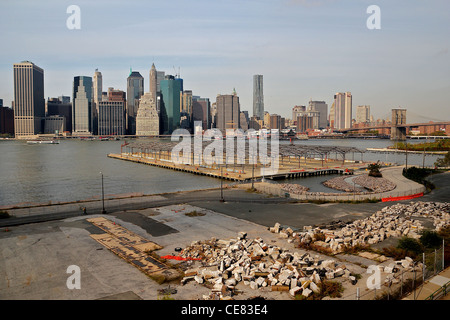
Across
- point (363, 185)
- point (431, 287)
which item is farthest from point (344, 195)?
point (431, 287)

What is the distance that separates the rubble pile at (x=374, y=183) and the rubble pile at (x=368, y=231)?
57.5 feet

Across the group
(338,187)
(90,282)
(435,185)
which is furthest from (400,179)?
(90,282)

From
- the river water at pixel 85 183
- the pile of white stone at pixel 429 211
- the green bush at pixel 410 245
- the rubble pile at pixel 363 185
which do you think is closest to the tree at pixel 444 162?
the rubble pile at pixel 363 185

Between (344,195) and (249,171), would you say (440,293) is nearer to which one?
(344,195)

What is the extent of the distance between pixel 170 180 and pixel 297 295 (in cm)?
4909

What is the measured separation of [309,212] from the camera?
34.2m

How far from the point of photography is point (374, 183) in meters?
55.3

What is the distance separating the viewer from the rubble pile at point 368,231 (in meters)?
23.5

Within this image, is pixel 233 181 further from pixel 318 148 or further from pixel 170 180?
pixel 318 148

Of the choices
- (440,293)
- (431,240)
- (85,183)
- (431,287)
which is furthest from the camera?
(85,183)

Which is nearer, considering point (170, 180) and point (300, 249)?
point (300, 249)

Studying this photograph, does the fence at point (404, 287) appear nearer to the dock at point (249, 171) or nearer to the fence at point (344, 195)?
the fence at point (344, 195)

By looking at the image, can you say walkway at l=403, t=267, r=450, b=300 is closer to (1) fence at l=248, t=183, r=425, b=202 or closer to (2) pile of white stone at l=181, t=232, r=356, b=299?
(2) pile of white stone at l=181, t=232, r=356, b=299

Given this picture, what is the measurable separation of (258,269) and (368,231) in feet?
37.0
